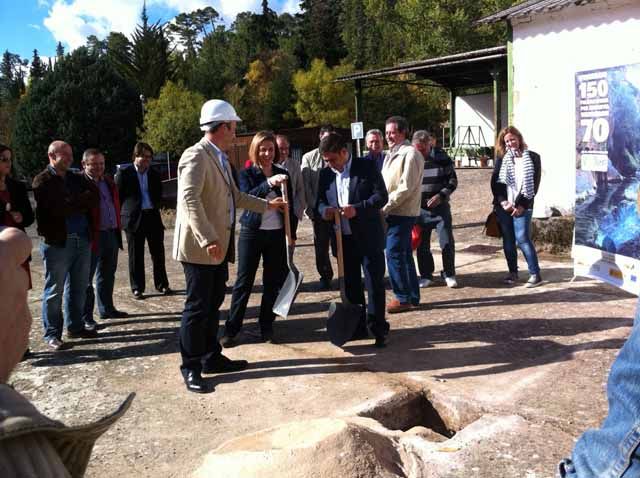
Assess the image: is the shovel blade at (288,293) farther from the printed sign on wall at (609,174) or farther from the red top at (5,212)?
the printed sign on wall at (609,174)

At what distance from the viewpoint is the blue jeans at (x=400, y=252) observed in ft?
20.6

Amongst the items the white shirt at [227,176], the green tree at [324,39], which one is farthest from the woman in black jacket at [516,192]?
the green tree at [324,39]

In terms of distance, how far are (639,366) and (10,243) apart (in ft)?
6.84

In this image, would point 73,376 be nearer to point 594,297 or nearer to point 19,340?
point 19,340

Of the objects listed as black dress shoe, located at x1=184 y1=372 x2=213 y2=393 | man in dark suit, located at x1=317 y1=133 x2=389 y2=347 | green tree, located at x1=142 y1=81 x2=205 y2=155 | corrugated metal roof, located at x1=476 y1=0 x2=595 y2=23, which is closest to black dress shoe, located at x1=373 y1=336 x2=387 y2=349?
man in dark suit, located at x1=317 y1=133 x2=389 y2=347

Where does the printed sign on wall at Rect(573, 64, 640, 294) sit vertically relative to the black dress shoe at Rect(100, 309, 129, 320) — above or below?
above

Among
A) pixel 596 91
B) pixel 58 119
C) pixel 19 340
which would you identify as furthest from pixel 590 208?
pixel 58 119

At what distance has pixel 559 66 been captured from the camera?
9.28 m

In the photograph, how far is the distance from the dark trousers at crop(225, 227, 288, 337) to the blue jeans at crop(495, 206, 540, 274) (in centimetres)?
293

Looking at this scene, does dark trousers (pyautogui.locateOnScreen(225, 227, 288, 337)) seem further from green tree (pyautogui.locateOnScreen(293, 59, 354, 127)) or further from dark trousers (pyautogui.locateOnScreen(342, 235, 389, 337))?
green tree (pyautogui.locateOnScreen(293, 59, 354, 127))

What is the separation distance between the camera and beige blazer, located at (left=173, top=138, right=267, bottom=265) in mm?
4395

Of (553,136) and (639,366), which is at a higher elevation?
(553,136)

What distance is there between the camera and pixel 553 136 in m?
9.59

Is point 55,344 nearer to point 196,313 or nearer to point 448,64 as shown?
point 196,313
